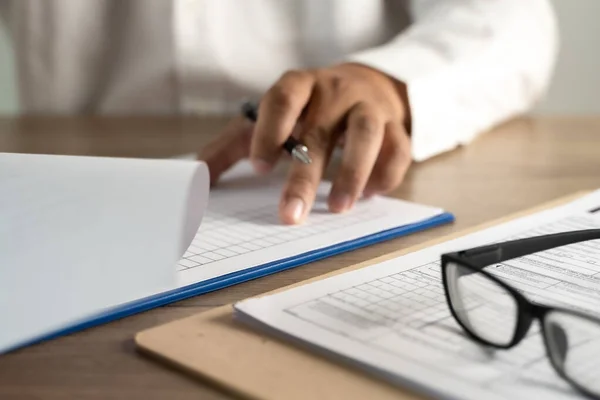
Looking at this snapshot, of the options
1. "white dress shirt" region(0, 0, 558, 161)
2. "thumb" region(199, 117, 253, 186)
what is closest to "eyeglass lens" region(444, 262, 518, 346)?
"thumb" region(199, 117, 253, 186)

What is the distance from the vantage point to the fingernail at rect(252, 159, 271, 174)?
2.15 ft

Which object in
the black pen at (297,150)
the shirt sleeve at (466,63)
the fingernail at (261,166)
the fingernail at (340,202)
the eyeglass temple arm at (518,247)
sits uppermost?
the shirt sleeve at (466,63)

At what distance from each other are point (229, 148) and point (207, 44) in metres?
0.37

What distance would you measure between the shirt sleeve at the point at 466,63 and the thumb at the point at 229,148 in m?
0.16

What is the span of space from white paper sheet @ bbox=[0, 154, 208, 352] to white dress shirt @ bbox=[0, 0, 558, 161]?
0.64 metres

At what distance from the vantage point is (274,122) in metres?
0.64

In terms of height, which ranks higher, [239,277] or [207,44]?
[207,44]

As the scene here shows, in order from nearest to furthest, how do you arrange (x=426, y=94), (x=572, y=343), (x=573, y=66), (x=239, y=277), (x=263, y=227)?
(x=572, y=343) < (x=239, y=277) < (x=263, y=227) < (x=426, y=94) < (x=573, y=66)

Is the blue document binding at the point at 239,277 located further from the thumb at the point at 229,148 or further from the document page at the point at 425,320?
the thumb at the point at 229,148

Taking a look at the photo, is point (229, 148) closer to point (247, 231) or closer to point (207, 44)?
point (247, 231)

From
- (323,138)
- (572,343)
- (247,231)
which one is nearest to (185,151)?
(323,138)

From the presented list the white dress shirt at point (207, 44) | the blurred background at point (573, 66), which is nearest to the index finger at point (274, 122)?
the white dress shirt at point (207, 44)

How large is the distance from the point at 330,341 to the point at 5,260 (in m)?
0.16

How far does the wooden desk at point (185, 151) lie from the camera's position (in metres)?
0.32
